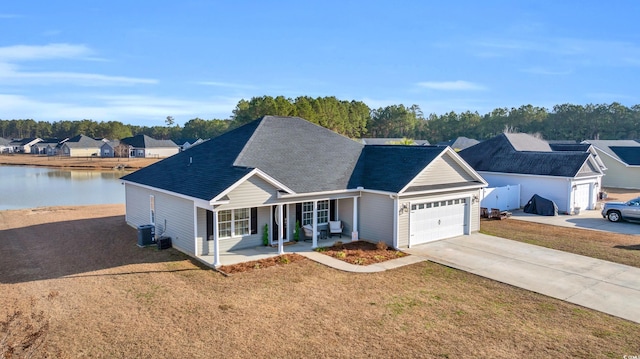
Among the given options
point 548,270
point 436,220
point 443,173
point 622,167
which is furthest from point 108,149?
point 548,270

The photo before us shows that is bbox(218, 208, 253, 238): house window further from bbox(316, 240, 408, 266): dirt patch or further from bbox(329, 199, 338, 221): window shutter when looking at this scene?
bbox(329, 199, 338, 221): window shutter

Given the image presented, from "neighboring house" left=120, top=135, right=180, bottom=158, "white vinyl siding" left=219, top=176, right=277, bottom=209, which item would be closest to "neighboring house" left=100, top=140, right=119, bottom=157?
"neighboring house" left=120, top=135, right=180, bottom=158

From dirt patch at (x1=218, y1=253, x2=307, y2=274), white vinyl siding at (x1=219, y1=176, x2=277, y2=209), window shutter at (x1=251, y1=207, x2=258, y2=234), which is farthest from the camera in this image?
window shutter at (x1=251, y1=207, x2=258, y2=234)

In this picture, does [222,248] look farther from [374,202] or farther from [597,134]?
[597,134]

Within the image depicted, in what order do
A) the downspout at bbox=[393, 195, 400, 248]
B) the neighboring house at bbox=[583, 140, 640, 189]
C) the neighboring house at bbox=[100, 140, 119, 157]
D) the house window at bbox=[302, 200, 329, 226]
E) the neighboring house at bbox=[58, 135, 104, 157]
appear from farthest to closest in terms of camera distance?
the neighboring house at bbox=[58, 135, 104, 157]
the neighboring house at bbox=[100, 140, 119, 157]
the neighboring house at bbox=[583, 140, 640, 189]
the house window at bbox=[302, 200, 329, 226]
the downspout at bbox=[393, 195, 400, 248]

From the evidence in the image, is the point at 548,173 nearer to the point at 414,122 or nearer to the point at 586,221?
the point at 586,221

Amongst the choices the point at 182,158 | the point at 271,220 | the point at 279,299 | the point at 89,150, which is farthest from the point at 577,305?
the point at 89,150
